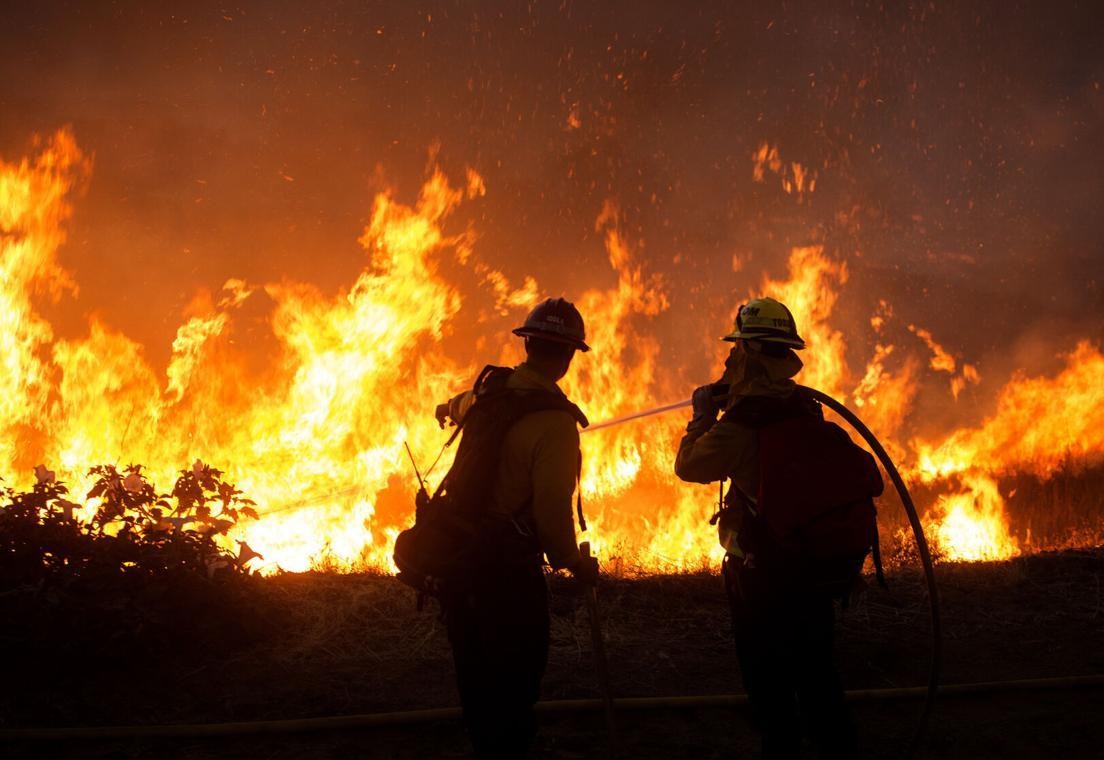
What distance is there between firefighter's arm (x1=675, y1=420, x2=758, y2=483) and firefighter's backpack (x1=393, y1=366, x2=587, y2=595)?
0.68m

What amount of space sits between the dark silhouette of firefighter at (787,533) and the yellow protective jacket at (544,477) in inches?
26.2

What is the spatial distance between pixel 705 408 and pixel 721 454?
0.34 metres

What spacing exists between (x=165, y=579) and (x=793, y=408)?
16.5 ft

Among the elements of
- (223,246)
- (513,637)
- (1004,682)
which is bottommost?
(1004,682)

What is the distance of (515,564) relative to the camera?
10.7 feet

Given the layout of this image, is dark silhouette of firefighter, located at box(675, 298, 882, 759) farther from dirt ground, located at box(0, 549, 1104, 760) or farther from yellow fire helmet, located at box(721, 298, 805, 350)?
dirt ground, located at box(0, 549, 1104, 760)

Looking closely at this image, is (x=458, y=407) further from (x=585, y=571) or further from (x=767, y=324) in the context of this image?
(x=767, y=324)

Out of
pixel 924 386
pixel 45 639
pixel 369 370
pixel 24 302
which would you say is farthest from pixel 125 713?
pixel 924 386

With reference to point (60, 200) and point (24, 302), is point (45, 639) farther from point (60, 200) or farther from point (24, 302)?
point (60, 200)

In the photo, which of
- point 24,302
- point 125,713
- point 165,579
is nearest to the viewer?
point 125,713

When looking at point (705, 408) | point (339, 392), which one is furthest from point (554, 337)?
point (339, 392)

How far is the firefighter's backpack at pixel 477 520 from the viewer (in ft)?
10.6

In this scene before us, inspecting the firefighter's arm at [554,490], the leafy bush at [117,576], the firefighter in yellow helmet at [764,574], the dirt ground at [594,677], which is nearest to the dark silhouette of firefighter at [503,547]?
the firefighter's arm at [554,490]

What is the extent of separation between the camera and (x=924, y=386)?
65.7 ft
